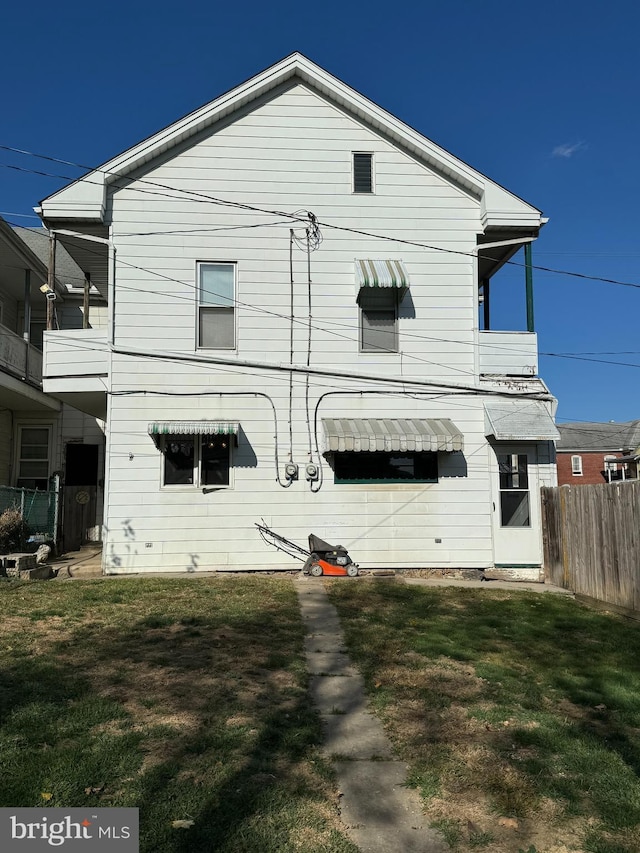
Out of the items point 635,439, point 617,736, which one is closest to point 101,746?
point 617,736

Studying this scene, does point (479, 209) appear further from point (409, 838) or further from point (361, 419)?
point (409, 838)

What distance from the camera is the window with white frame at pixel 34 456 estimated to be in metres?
17.0

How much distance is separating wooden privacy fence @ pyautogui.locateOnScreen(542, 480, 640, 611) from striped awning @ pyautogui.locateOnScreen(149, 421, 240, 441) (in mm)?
5803

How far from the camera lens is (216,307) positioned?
12219mm

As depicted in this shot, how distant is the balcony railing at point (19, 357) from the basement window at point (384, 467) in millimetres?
7537

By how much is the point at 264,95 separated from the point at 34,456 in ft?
34.4

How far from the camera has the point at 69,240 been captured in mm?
12641

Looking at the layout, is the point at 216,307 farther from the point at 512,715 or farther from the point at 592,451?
the point at 592,451

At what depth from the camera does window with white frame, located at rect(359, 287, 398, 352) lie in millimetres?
12445

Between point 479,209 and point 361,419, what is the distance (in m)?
4.71

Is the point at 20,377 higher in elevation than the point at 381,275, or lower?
lower

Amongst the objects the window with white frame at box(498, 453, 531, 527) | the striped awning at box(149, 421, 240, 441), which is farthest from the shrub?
the window with white frame at box(498, 453, 531, 527)

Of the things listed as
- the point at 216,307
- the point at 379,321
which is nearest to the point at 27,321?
the point at 216,307

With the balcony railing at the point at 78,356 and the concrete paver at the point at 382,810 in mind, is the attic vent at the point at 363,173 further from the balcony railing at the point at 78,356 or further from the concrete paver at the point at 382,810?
the concrete paver at the point at 382,810
